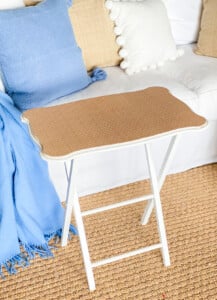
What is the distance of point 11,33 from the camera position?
131cm

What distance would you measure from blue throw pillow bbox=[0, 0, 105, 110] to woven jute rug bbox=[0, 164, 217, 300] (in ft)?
1.62

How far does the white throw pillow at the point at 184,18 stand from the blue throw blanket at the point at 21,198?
36.9 inches

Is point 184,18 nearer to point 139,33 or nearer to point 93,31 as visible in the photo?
point 139,33

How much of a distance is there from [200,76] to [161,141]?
12.9 inches

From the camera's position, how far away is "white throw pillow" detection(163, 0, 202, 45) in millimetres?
1788

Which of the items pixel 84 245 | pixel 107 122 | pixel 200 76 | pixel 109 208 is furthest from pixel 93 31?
pixel 84 245

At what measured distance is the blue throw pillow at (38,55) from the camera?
1.32 meters

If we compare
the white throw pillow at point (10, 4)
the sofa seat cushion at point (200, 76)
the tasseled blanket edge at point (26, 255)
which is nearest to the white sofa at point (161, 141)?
the sofa seat cushion at point (200, 76)

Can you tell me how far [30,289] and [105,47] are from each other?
1010 mm

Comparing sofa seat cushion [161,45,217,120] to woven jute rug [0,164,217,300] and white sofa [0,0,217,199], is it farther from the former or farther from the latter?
woven jute rug [0,164,217,300]

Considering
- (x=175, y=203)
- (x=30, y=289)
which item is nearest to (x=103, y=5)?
(x=175, y=203)

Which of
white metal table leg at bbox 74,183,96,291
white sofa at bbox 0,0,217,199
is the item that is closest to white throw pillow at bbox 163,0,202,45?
white sofa at bbox 0,0,217,199

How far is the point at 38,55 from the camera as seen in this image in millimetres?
1341

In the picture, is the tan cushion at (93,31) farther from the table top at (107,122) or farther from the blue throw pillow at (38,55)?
the table top at (107,122)
